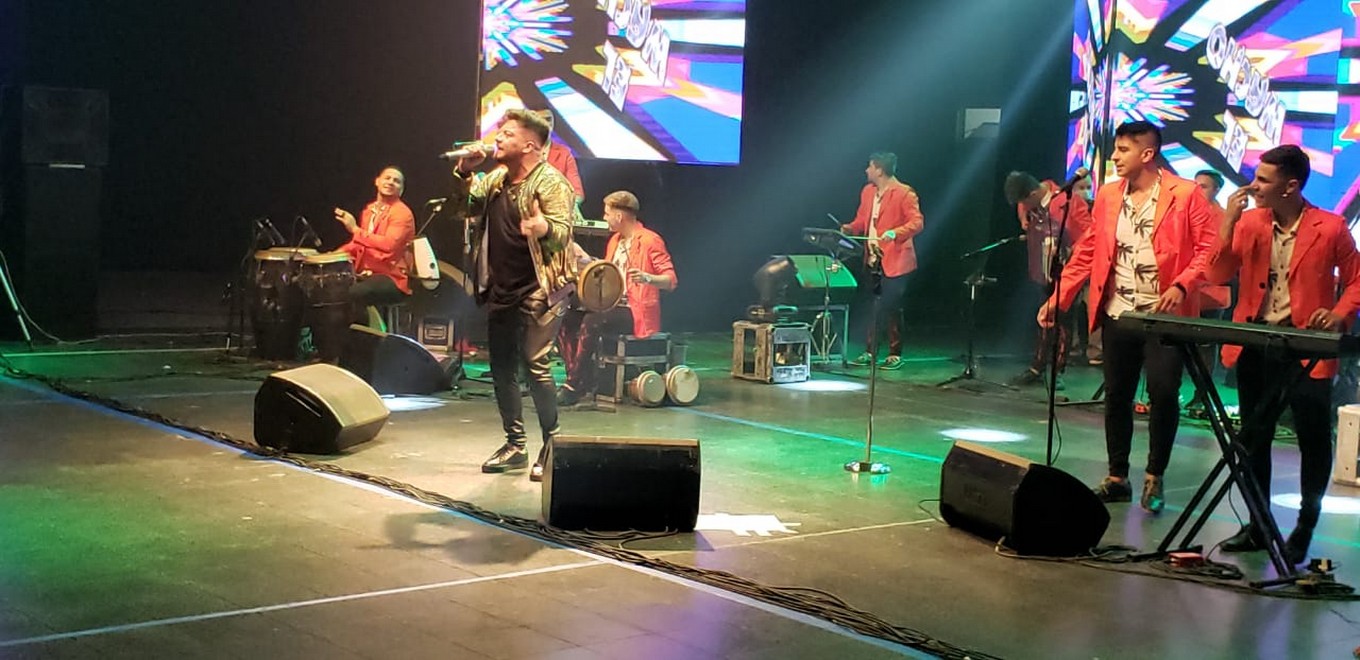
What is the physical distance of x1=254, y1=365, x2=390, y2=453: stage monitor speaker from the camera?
728 cm

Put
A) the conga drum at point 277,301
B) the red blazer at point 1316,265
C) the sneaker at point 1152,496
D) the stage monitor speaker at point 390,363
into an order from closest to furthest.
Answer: the red blazer at point 1316,265 < the sneaker at point 1152,496 < the stage monitor speaker at point 390,363 < the conga drum at point 277,301

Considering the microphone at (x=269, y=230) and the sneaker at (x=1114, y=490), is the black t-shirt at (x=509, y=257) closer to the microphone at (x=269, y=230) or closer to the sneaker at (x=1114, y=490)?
the sneaker at (x=1114, y=490)

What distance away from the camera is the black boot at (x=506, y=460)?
7.07 metres

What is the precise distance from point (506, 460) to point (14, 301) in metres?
5.72

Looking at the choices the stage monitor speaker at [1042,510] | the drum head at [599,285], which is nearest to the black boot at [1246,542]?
the stage monitor speaker at [1042,510]

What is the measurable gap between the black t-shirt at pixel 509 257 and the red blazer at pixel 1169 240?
254cm

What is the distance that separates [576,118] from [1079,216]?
14.1 feet

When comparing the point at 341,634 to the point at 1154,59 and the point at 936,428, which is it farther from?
the point at 1154,59

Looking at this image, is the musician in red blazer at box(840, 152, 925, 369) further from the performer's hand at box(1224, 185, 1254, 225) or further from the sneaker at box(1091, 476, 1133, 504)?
the performer's hand at box(1224, 185, 1254, 225)

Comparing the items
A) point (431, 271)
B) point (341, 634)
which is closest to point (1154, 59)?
point (431, 271)

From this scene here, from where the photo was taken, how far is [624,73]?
12.4 metres

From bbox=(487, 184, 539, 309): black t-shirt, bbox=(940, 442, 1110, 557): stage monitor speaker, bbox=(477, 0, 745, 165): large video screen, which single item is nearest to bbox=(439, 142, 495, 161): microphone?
bbox=(487, 184, 539, 309): black t-shirt

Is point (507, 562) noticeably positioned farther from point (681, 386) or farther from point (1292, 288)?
point (681, 386)

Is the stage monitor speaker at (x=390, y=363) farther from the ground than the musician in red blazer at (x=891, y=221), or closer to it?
closer to it
